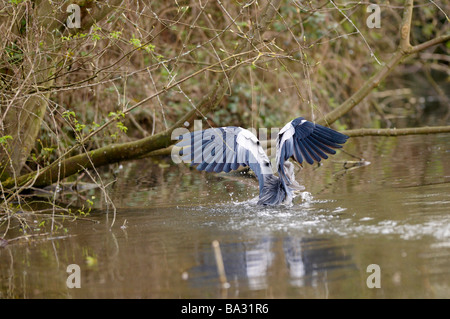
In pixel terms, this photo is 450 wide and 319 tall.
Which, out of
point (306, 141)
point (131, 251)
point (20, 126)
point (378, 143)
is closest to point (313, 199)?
point (306, 141)

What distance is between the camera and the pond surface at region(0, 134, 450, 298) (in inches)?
149

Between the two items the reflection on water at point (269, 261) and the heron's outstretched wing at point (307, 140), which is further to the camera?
the heron's outstretched wing at point (307, 140)

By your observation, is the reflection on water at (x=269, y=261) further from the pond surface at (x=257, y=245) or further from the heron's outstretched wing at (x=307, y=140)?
the heron's outstretched wing at (x=307, y=140)

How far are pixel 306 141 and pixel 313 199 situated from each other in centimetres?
56

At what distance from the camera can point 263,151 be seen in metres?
6.33

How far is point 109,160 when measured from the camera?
7.18m

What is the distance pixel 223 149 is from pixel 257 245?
2068mm

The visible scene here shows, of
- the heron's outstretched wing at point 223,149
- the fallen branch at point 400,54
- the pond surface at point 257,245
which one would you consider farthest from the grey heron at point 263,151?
the fallen branch at point 400,54

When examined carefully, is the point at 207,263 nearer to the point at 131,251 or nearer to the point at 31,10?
the point at 131,251

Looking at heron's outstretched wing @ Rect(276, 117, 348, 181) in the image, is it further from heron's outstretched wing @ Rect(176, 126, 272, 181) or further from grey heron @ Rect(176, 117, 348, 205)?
heron's outstretched wing @ Rect(176, 126, 272, 181)

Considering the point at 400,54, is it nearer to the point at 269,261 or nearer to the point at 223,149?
the point at 223,149

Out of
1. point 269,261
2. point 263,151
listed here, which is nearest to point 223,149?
point 263,151

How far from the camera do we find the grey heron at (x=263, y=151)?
243 inches

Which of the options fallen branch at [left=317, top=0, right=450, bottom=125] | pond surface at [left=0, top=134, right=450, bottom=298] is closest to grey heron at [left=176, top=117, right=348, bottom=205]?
pond surface at [left=0, top=134, right=450, bottom=298]
